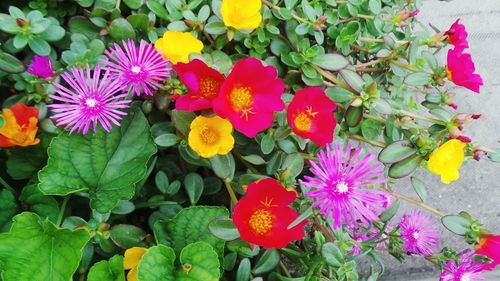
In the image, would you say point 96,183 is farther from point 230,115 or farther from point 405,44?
point 405,44

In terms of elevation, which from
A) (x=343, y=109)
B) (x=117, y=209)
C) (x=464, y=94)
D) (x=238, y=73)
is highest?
(x=238, y=73)

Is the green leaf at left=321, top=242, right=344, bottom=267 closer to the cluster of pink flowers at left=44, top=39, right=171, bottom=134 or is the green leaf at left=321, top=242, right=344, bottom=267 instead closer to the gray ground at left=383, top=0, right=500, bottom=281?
the cluster of pink flowers at left=44, top=39, right=171, bottom=134

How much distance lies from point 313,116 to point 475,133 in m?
0.78

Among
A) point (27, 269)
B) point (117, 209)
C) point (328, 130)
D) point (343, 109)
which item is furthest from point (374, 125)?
point (27, 269)

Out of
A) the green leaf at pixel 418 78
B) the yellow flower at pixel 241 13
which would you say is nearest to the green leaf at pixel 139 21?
the yellow flower at pixel 241 13

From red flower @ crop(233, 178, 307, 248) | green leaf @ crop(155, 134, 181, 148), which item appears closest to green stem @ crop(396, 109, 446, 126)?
red flower @ crop(233, 178, 307, 248)

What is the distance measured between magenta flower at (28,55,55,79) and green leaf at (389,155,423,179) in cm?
55

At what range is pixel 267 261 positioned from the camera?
0.96 meters

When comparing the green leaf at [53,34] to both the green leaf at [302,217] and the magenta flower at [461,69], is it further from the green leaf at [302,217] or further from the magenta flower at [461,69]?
the magenta flower at [461,69]

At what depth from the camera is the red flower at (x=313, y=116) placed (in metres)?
0.88

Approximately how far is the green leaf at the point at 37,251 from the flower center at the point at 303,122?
364mm

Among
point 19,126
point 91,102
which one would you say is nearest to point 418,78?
point 91,102

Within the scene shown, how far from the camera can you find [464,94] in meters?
1.57

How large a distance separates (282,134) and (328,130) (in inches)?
2.8
